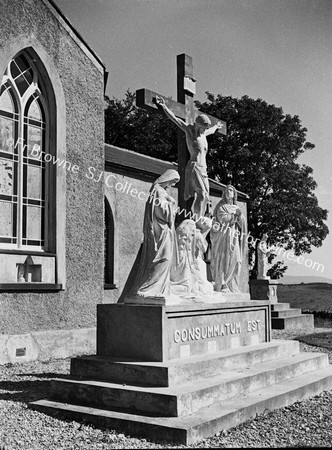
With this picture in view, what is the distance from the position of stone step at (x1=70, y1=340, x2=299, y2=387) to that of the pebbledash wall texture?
3365mm

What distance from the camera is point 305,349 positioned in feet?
40.8

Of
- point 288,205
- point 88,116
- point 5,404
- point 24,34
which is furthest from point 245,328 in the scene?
point 288,205

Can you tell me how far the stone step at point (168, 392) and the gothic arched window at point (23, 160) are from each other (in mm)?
4544

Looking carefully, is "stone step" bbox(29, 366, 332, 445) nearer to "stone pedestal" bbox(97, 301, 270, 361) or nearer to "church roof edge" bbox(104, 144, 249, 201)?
"stone pedestal" bbox(97, 301, 270, 361)

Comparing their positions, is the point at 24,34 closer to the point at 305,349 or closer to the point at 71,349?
the point at 71,349

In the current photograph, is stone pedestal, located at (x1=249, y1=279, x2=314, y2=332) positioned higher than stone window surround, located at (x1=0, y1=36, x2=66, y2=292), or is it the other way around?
stone window surround, located at (x1=0, y1=36, x2=66, y2=292)

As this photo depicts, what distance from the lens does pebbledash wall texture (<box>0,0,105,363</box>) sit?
10.4 meters

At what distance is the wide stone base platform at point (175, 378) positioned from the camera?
19.1ft

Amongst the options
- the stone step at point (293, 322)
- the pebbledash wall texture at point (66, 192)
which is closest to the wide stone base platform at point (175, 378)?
the pebbledash wall texture at point (66, 192)

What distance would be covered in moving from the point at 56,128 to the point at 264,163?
18.5 meters

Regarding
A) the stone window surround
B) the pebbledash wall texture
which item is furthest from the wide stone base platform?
the stone window surround

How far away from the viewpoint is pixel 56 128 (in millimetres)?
11414

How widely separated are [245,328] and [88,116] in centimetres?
624

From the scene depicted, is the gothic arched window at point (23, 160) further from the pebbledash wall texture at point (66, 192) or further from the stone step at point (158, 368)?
the stone step at point (158, 368)
